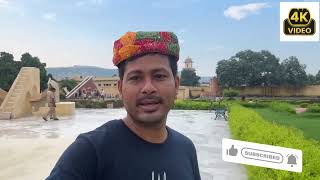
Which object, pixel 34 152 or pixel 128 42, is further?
pixel 34 152

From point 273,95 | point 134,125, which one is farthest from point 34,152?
point 273,95

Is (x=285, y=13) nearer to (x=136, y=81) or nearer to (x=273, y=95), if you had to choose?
(x=136, y=81)

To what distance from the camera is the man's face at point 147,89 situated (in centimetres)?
152

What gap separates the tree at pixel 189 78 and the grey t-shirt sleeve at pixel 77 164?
77.2m

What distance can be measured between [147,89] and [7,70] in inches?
1605

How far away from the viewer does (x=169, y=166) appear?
158cm

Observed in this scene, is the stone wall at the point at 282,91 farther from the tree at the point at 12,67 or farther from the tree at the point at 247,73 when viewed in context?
the tree at the point at 12,67

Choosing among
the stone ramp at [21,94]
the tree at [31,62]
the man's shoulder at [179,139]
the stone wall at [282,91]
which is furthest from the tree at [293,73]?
the man's shoulder at [179,139]

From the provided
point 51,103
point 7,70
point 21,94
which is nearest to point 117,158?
point 51,103

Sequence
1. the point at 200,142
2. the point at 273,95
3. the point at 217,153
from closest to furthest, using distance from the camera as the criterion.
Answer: the point at 217,153 → the point at 200,142 → the point at 273,95

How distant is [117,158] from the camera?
148 cm

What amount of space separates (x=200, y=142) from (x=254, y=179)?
551 cm

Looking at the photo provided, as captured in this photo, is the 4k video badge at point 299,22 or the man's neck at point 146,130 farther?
the 4k video badge at point 299,22

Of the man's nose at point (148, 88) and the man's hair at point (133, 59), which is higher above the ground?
the man's hair at point (133, 59)
